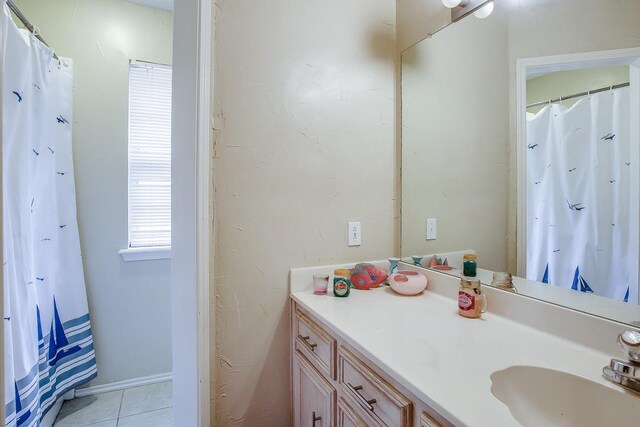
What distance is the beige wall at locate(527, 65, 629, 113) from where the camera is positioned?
86 centimetres

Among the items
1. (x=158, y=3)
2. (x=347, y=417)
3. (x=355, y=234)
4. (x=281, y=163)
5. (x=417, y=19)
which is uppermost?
(x=158, y=3)

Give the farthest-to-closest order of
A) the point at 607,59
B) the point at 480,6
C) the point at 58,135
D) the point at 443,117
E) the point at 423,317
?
the point at 58,135 < the point at 443,117 < the point at 480,6 < the point at 423,317 < the point at 607,59

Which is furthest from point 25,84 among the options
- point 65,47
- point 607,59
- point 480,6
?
point 607,59

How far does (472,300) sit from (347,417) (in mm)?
546

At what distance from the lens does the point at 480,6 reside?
1.20 m

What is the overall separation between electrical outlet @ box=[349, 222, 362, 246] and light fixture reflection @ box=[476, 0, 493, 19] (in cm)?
96

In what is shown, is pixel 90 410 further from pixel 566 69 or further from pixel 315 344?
pixel 566 69

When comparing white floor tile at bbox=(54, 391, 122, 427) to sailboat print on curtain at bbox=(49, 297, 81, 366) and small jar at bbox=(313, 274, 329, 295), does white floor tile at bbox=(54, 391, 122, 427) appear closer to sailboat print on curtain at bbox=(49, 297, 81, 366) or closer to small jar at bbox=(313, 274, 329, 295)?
sailboat print on curtain at bbox=(49, 297, 81, 366)

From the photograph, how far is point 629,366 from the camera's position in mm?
667

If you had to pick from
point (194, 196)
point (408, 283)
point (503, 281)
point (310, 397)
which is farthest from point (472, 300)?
point (194, 196)

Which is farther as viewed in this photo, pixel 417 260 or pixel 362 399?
pixel 417 260

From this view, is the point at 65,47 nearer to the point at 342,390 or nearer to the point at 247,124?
the point at 247,124

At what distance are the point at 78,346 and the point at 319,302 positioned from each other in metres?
1.71

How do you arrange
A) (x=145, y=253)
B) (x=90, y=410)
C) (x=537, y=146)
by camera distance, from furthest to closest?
(x=145, y=253) → (x=90, y=410) → (x=537, y=146)
